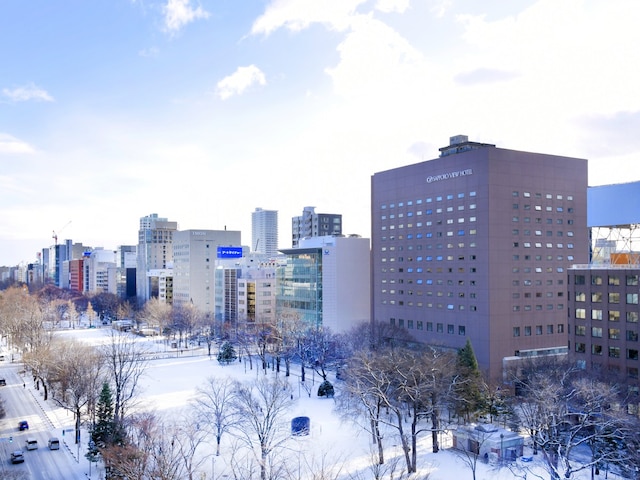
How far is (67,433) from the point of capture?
140ft

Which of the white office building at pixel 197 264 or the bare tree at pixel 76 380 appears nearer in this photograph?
the bare tree at pixel 76 380

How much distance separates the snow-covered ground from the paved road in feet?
2.88

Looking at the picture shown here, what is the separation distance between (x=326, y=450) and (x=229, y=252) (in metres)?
91.8

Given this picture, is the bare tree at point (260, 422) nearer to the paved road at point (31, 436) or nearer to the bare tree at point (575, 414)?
the paved road at point (31, 436)

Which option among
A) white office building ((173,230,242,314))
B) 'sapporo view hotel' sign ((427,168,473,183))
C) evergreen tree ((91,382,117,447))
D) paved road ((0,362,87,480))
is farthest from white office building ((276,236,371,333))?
white office building ((173,230,242,314))

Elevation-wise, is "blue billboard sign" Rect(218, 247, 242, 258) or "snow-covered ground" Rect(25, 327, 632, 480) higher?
"blue billboard sign" Rect(218, 247, 242, 258)

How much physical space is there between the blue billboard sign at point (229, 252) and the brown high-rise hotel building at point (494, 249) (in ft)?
202

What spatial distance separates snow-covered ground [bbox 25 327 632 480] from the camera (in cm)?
3234

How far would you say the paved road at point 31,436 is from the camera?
34.1 meters

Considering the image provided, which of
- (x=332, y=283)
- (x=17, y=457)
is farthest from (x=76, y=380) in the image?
(x=332, y=283)

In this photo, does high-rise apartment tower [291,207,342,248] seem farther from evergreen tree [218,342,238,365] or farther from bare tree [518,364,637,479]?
bare tree [518,364,637,479]

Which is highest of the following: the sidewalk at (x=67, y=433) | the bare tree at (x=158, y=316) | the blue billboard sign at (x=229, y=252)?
the blue billboard sign at (x=229, y=252)

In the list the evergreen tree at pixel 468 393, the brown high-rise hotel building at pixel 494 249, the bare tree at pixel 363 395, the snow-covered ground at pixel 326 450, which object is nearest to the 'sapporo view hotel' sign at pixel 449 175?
the brown high-rise hotel building at pixel 494 249

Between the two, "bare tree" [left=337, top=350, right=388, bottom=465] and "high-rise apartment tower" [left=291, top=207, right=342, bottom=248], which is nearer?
"bare tree" [left=337, top=350, right=388, bottom=465]
